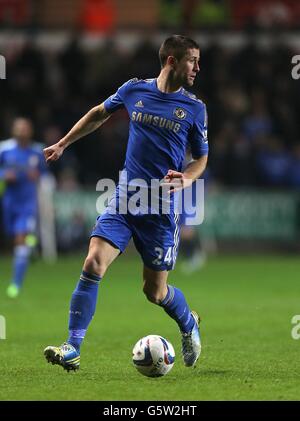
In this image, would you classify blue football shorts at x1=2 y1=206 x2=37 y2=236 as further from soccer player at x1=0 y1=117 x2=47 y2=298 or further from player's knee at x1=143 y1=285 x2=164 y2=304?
player's knee at x1=143 y1=285 x2=164 y2=304

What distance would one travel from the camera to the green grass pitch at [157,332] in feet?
22.2

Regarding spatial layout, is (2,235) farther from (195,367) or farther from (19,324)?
(195,367)

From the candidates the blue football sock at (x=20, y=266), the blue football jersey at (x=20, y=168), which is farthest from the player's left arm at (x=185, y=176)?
the blue football jersey at (x=20, y=168)

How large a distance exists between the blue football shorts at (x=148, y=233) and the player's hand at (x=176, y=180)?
427mm

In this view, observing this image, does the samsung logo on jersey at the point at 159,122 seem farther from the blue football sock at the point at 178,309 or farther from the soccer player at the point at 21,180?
the soccer player at the point at 21,180

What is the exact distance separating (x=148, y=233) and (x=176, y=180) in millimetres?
606

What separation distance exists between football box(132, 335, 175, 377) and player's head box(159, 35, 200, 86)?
6.15 ft

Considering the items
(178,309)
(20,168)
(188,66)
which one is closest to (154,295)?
(178,309)

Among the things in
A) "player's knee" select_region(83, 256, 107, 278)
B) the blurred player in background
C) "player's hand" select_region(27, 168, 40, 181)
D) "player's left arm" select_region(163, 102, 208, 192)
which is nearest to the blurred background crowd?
the blurred player in background

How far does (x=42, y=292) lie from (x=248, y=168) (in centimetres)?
A: 783

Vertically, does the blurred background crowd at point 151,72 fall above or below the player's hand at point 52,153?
above

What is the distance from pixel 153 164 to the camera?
25.1 ft

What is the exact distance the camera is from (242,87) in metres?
22.1

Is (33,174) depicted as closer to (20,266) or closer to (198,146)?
(20,266)
